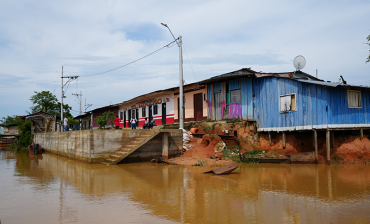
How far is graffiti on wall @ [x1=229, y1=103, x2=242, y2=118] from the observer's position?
725 inches

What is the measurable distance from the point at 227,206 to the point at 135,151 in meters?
10.6

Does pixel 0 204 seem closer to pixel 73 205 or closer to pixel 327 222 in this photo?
pixel 73 205

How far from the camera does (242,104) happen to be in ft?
60.3

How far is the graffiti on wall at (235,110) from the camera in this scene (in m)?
18.4

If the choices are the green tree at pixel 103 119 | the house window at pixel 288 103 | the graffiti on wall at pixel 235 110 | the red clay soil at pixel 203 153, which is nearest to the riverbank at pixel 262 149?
the red clay soil at pixel 203 153

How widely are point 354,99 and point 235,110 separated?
6974 millimetres

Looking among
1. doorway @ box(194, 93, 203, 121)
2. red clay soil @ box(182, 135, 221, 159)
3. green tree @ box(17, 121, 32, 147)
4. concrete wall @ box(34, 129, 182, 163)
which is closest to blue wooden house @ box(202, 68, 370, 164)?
doorway @ box(194, 93, 203, 121)

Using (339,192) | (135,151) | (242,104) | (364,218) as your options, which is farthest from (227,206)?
(242,104)

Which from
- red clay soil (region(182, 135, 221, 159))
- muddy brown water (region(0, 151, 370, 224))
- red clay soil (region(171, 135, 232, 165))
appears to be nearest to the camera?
muddy brown water (region(0, 151, 370, 224))

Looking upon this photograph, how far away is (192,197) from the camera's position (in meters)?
7.98

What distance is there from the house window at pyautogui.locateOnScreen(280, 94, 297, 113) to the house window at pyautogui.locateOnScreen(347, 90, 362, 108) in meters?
2.99

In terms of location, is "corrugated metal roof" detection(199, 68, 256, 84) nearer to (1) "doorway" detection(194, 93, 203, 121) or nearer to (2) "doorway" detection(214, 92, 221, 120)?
(2) "doorway" detection(214, 92, 221, 120)

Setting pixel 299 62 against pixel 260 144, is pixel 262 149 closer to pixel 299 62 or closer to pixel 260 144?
pixel 260 144

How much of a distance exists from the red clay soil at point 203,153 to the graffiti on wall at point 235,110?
8.05 ft
